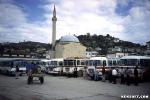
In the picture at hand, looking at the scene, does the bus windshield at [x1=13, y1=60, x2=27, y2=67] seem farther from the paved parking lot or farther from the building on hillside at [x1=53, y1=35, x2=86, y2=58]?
the building on hillside at [x1=53, y1=35, x2=86, y2=58]

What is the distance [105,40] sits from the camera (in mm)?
100188

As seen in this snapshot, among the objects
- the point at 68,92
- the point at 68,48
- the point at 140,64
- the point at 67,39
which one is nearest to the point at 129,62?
the point at 140,64

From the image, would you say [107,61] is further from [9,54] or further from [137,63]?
[9,54]

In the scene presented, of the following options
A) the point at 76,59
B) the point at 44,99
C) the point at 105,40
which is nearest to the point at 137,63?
the point at 76,59

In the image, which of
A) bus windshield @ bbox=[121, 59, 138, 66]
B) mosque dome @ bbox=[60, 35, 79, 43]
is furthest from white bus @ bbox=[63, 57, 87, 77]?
mosque dome @ bbox=[60, 35, 79, 43]

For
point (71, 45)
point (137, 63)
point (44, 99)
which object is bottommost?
point (44, 99)

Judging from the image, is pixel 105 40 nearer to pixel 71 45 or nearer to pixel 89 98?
pixel 71 45

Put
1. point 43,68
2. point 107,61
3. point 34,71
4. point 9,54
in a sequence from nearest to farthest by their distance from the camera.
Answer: point 34,71, point 107,61, point 43,68, point 9,54

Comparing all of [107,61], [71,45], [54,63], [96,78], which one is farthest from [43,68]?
[71,45]

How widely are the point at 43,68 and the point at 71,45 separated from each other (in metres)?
23.5

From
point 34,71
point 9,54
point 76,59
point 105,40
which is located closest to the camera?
point 34,71

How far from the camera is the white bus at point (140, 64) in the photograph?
854 inches

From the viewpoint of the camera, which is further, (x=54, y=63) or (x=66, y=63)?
(x=54, y=63)

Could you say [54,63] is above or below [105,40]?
below
